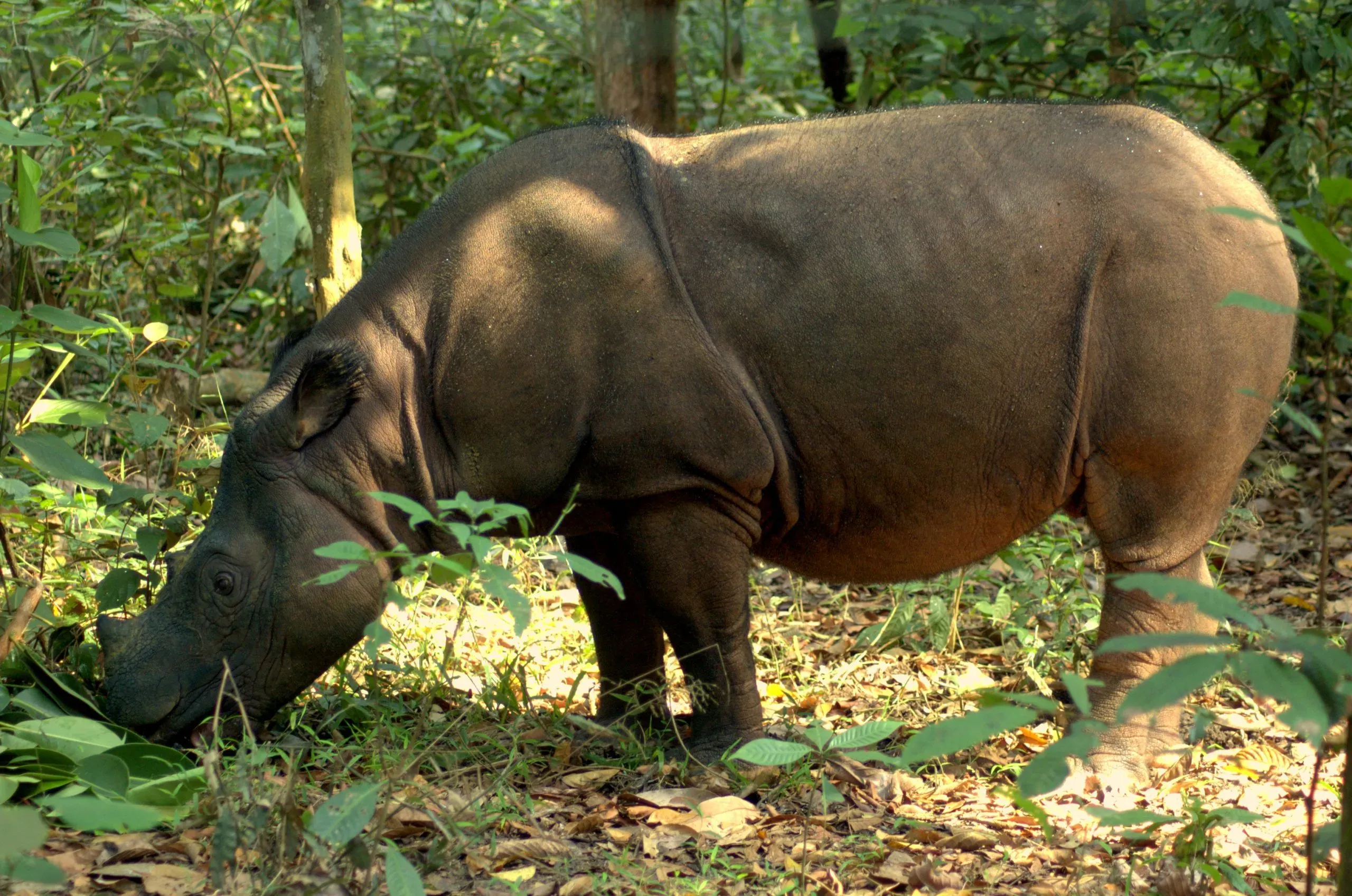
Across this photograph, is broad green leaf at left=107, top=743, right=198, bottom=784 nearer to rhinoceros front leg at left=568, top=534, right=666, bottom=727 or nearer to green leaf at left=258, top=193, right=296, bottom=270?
rhinoceros front leg at left=568, top=534, right=666, bottom=727

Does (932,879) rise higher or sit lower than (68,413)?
lower

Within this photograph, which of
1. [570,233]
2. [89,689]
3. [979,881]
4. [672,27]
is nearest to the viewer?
[979,881]

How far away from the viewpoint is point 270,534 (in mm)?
3939

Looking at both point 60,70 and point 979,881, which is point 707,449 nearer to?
point 979,881

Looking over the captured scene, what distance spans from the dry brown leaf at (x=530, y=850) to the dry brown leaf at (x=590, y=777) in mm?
641

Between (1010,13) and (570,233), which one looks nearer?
(570,233)

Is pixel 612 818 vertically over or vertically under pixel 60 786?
under

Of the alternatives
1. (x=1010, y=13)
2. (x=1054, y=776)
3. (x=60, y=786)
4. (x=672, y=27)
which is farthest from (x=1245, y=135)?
(x=60, y=786)

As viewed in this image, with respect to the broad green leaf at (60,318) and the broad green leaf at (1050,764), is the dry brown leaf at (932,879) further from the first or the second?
the broad green leaf at (60,318)

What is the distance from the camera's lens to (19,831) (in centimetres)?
198

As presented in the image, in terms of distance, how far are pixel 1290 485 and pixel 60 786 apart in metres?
6.23

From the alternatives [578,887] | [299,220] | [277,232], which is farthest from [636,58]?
[578,887]

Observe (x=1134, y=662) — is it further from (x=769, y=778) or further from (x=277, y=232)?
(x=277, y=232)

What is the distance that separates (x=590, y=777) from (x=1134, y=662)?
5.71 feet
